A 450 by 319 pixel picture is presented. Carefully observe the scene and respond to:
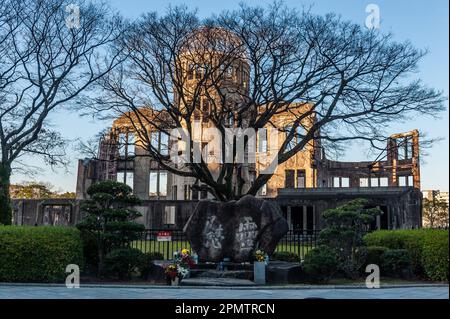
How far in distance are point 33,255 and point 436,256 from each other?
37.2 ft

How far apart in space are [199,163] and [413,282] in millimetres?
11075

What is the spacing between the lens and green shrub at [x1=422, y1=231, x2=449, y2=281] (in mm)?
14102

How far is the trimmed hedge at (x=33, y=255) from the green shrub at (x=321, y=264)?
693cm

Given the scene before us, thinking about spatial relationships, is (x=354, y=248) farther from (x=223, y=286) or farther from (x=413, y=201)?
(x=413, y=201)

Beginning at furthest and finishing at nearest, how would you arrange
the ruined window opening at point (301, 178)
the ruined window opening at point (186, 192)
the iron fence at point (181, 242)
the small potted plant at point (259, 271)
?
the ruined window opening at point (301, 178)
the ruined window opening at point (186, 192)
the iron fence at point (181, 242)
the small potted plant at point (259, 271)

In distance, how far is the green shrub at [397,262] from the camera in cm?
1536

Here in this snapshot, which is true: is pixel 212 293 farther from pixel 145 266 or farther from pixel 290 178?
pixel 290 178

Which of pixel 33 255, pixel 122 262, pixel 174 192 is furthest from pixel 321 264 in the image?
pixel 174 192

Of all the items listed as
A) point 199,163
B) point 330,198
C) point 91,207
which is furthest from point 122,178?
point 91,207

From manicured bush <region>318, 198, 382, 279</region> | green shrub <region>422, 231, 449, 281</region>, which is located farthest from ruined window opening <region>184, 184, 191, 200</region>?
green shrub <region>422, 231, 449, 281</region>

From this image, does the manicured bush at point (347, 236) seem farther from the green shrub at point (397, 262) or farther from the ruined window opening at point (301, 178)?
the ruined window opening at point (301, 178)

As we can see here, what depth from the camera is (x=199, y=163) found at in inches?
902

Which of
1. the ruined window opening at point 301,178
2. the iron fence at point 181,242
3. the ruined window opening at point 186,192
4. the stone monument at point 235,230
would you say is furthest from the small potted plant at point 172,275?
the ruined window opening at point 301,178

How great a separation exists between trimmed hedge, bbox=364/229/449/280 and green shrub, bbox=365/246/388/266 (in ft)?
2.51
